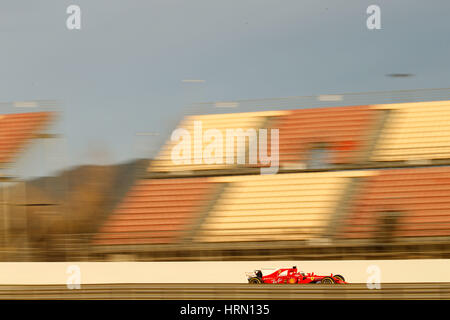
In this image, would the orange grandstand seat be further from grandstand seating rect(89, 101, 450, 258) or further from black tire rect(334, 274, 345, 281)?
black tire rect(334, 274, 345, 281)

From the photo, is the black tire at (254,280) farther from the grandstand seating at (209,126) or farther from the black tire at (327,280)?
the grandstand seating at (209,126)

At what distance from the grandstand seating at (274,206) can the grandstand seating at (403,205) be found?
0.75ft

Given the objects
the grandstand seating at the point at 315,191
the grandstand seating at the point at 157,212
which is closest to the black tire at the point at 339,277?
the grandstand seating at the point at 315,191

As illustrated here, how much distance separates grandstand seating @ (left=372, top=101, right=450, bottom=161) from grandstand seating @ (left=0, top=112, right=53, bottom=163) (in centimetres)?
334

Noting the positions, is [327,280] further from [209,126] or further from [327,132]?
[209,126]

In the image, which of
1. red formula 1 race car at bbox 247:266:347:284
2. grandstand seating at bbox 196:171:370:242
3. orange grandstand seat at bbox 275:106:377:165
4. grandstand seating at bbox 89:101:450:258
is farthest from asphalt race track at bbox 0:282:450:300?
orange grandstand seat at bbox 275:106:377:165

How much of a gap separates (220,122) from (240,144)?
318 millimetres

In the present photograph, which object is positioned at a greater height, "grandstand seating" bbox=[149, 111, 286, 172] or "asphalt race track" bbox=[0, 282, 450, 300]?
"grandstand seating" bbox=[149, 111, 286, 172]

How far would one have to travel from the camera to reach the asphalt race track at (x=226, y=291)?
3297 millimetres

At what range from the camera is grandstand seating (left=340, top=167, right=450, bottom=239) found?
Answer: 415 centimetres
